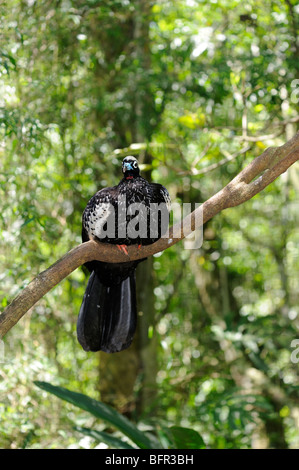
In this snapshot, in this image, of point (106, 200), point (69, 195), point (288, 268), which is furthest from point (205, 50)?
point (288, 268)

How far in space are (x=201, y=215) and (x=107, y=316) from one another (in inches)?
28.7

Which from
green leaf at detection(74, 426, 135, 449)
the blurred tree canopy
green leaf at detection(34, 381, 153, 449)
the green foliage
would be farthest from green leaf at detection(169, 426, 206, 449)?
the blurred tree canopy

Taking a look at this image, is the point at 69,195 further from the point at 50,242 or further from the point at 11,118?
the point at 11,118

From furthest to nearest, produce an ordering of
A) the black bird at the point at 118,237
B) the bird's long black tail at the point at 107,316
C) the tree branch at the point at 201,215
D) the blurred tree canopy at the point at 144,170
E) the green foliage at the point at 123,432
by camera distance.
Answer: the blurred tree canopy at the point at 144,170, the green foliage at the point at 123,432, the bird's long black tail at the point at 107,316, the black bird at the point at 118,237, the tree branch at the point at 201,215

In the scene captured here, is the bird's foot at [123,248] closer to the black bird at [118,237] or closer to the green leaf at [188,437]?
the black bird at [118,237]

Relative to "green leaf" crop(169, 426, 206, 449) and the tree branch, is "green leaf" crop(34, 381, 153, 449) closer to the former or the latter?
"green leaf" crop(169, 426, 206, 449)

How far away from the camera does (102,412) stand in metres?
2.30

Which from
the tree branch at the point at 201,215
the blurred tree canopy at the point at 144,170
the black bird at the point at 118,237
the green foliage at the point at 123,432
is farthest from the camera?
the blurred tree canopy at the point at 144,170

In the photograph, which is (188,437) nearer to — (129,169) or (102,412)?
(102,412)

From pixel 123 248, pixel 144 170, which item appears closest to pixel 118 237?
pixel 123 248

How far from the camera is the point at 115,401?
3.21 m

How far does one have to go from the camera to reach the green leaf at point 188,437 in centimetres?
232

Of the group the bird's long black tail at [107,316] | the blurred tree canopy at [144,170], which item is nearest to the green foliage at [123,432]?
the bird's long black tail at [107,316]

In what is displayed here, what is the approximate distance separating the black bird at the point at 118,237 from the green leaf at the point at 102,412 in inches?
9.4
